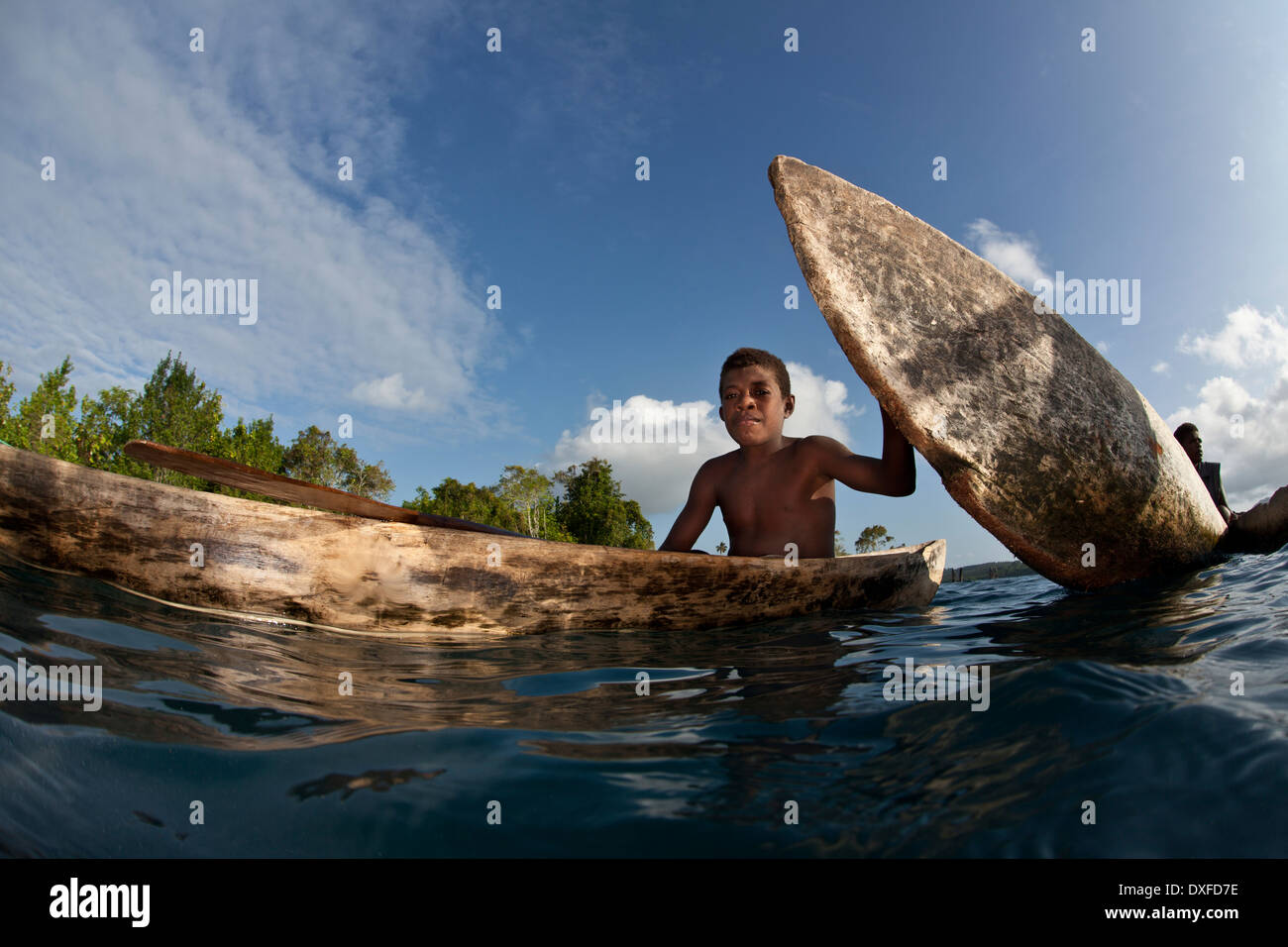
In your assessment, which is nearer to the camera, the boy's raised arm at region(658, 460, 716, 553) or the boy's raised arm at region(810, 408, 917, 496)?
the boy's raised arm at region(810, 408, 917, 496)

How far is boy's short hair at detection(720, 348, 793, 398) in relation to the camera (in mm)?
4387

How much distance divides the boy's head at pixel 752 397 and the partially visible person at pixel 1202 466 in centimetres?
307

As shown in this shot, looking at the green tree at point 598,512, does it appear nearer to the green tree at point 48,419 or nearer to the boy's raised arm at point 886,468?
the green tree at point 48,419

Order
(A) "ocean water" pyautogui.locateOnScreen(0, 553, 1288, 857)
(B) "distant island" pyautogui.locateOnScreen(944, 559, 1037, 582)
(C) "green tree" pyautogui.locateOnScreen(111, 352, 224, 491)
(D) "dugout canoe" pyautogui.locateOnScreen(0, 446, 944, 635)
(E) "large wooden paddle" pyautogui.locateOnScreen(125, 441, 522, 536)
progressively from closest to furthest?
(A) "ocean water" pyautogui.locateOnScreen(0, 553, 1288, 857) < (D) "dugout canoe" pyautogui.locateOnScreen(0, 446, 944, 635) < (E) "large wooden paddle" pyautogui.locateOnScreen(125, 441, 522, 536) < (B) "distant island" pyautogui.locateOnScreen(944, 559, 1037, 582) < (C) "green tree" pyautogui.locateOnScreen(111, 352, 224, 491)

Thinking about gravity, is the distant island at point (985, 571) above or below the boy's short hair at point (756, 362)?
below

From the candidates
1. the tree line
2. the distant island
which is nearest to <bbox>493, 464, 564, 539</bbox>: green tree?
the tree line

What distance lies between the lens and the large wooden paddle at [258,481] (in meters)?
2.59

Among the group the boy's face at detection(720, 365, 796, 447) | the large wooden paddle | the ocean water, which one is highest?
the boy's face at detection(720, 365, 796, 447)

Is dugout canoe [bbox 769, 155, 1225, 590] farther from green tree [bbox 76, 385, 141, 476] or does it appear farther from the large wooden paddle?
green tree [bbox 76, 385, 141, 476]

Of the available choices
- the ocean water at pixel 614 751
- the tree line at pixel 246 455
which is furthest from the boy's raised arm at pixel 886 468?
the tree line at pixel 246 455

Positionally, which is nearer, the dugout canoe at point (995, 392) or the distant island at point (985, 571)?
the dugout canoe at point (995, 392)

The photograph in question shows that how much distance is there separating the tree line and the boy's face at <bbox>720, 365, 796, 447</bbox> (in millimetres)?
22025

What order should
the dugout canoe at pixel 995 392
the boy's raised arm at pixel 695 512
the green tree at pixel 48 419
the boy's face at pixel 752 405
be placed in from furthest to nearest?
1. the green tree at pixel 48 419
2. the boy's raised arm at pixel 695 512
3. the boy's face at pixel 752 405
4. the dugout canoe at pixel 995 392
